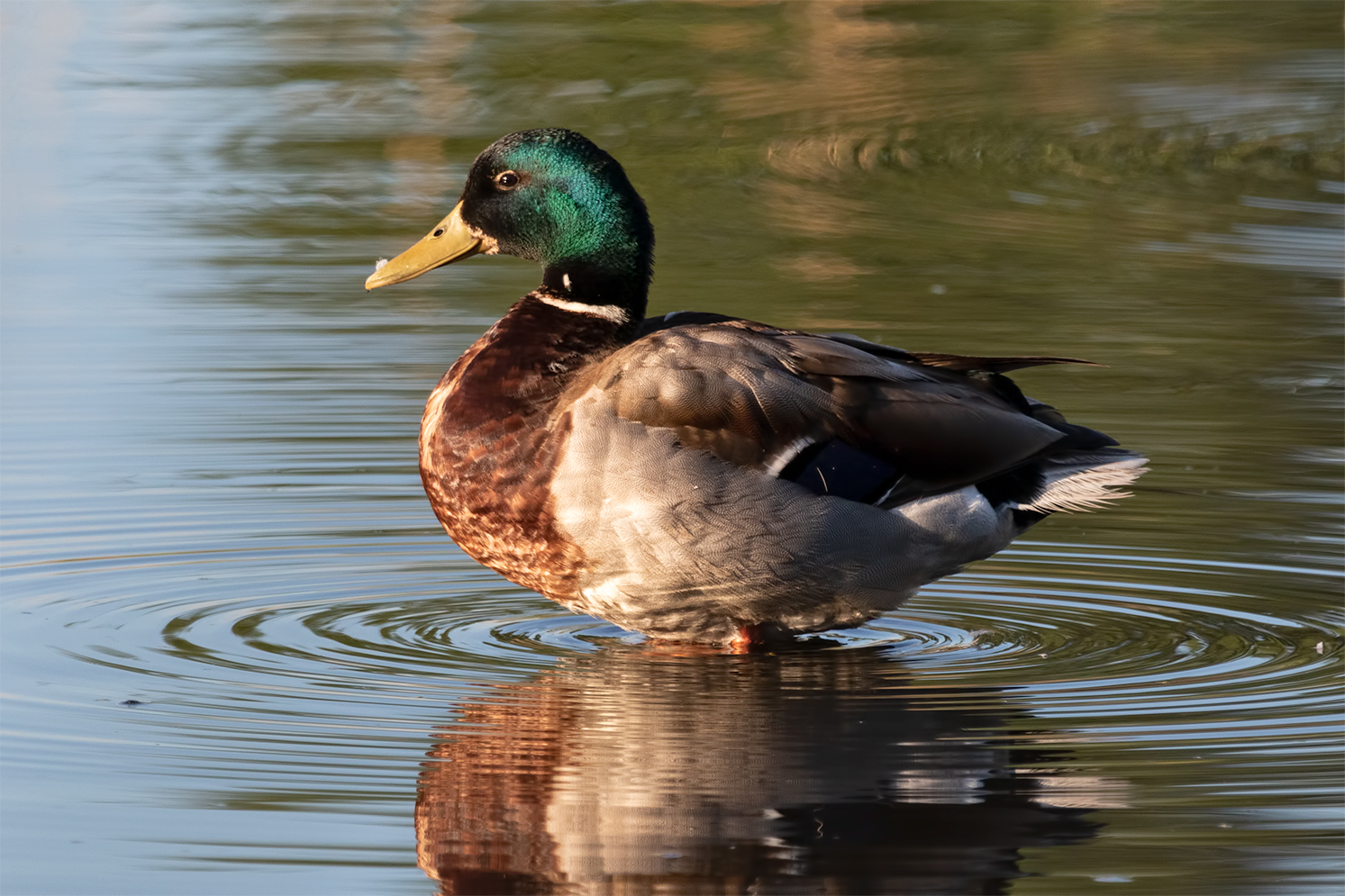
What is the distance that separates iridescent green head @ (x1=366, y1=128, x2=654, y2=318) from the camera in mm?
6367

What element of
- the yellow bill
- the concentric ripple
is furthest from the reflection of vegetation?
the yellow bill

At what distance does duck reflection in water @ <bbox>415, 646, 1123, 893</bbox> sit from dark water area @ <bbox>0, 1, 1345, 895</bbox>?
2cm

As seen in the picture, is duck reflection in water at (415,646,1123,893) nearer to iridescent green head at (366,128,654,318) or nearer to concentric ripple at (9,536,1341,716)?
concentric ripple at (9,536,1341,716)

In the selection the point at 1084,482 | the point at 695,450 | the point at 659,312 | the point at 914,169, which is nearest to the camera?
the point at 695,450

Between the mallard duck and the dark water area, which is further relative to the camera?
the mallard duck

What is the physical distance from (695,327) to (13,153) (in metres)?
8.37

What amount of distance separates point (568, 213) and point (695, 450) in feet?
3.10

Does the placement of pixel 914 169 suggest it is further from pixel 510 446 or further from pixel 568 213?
pixel 510 446

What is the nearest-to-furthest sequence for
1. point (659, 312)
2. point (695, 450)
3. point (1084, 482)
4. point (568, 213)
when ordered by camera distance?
1. point (695, 450)
2. point (1084, 482)
3. point (568, 213)
4. point (659, 312)

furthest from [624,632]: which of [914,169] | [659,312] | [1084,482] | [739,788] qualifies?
[914,169]

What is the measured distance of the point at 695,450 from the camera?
586cm

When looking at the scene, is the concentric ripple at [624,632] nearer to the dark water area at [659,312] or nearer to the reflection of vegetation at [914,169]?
the dark water area at [659,312]

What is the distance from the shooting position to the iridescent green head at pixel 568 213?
6367 millimetres

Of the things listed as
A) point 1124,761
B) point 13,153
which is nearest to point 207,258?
point 13,153
